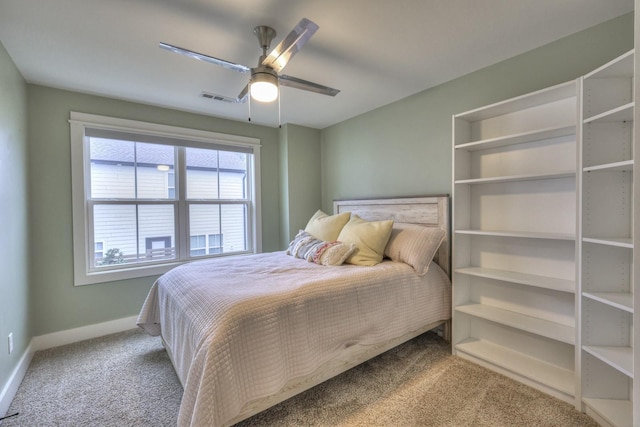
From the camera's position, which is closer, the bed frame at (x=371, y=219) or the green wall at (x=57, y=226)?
the bed frame at (x=371, y=219)

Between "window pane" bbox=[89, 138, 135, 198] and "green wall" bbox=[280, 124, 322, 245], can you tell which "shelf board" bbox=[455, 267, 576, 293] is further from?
"window pane" bbox=[89, 138, 135, 198]

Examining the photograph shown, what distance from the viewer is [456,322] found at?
236 cm

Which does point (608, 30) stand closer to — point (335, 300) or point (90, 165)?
point (335, 300)

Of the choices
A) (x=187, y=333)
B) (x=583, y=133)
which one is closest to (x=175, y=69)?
(x=187, y=333)

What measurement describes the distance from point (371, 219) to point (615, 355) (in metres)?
2.17

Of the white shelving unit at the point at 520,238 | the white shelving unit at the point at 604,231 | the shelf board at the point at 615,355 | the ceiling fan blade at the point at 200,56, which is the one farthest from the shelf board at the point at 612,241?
the ceiling fan blade at the point at 200,56

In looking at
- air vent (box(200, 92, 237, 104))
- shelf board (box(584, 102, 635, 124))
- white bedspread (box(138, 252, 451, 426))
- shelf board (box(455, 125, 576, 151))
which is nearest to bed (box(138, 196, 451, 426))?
white bedspread (box(138, 252, 451, 426))

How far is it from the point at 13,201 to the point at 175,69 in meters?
1.56

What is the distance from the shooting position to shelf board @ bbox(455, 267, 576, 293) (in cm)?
183

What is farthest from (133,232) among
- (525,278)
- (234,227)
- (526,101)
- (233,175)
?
(526,101)

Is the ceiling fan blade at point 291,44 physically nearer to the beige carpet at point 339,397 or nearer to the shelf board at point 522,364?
the beige carpet at point 339,397

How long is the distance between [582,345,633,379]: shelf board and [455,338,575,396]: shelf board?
0.33 meters

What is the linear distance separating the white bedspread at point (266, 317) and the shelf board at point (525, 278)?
0.29 meters

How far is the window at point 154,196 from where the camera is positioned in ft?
9.21
